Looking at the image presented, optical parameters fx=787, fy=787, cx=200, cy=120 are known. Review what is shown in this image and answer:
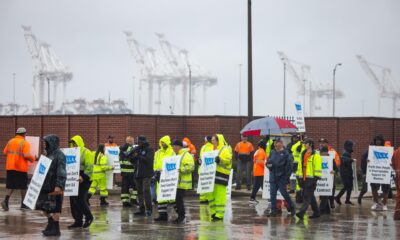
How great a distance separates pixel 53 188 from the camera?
537 inches

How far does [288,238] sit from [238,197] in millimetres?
10706

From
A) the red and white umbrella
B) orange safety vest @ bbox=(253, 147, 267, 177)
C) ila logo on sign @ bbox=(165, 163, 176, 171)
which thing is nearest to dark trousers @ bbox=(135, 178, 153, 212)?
ila logo on sign @ bbox=(165, 163, 176, 171)

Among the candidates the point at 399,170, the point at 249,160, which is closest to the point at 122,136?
the point at 249,160

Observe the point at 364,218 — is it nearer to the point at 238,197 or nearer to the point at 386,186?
the point at 386,186

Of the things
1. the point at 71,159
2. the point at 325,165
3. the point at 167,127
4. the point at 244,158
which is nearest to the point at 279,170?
the point at 325,165

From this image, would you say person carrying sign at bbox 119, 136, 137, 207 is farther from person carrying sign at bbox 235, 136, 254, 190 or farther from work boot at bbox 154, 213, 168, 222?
Result: person carrying sign at bbox 235, 136, 254, 190

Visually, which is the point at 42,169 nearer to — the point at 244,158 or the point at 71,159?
the point at 71,159

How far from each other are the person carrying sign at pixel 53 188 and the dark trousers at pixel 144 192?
382cm

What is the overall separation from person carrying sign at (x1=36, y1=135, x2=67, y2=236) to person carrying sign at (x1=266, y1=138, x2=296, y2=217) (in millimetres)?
5660

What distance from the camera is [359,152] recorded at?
3472cm

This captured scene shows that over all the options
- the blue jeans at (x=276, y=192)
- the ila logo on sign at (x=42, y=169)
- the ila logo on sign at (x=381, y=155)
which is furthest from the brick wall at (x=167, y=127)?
the ila logo on sign at (x=42, y=169)

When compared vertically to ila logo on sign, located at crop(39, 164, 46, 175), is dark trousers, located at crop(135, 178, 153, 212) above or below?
below

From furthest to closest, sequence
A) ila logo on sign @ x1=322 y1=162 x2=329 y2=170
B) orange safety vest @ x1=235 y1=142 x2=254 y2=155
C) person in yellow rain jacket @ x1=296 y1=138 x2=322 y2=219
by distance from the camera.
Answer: orange safety vest @ x1=235 y1=142 x2=254 y2=155
ila logo on sign @ x1=322 y1=162 x2=329 y2=170
person in yellow rain jacket @ x1=296 y1=138 x2=322 y2=219

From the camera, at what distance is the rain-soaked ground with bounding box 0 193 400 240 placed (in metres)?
14.1
